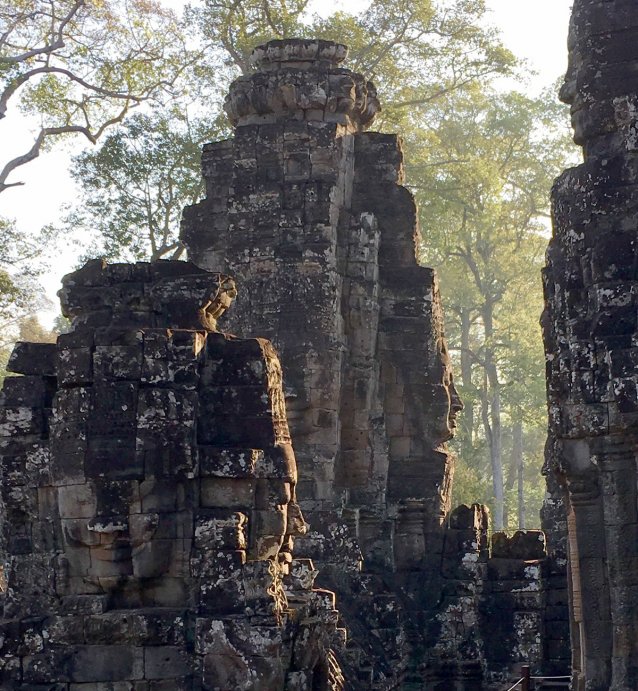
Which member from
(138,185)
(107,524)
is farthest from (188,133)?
(107,524)

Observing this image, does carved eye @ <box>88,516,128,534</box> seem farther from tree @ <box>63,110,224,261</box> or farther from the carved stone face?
tree @ <box>63,110,224,261</box>

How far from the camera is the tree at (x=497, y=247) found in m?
39.5

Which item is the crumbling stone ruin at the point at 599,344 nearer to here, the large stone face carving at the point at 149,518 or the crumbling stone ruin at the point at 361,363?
the large stone face carving at the point at 149,518

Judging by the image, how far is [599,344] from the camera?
13.4 meters

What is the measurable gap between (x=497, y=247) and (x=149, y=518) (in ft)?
95.4

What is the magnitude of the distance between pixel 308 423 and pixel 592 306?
6.61 m

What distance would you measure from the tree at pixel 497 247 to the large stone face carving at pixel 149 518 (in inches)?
942

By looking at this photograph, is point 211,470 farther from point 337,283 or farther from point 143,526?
point 337,283

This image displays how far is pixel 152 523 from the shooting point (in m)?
13.6

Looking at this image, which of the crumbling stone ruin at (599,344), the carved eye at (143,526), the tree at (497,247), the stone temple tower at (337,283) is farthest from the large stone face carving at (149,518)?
the tree at (497,247)

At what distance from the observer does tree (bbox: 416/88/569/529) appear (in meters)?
39.5

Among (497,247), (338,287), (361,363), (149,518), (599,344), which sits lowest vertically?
(149,518)

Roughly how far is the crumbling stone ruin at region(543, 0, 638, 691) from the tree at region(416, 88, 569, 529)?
23.3 meters

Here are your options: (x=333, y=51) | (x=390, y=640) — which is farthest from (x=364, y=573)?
(x=333, y=51)
